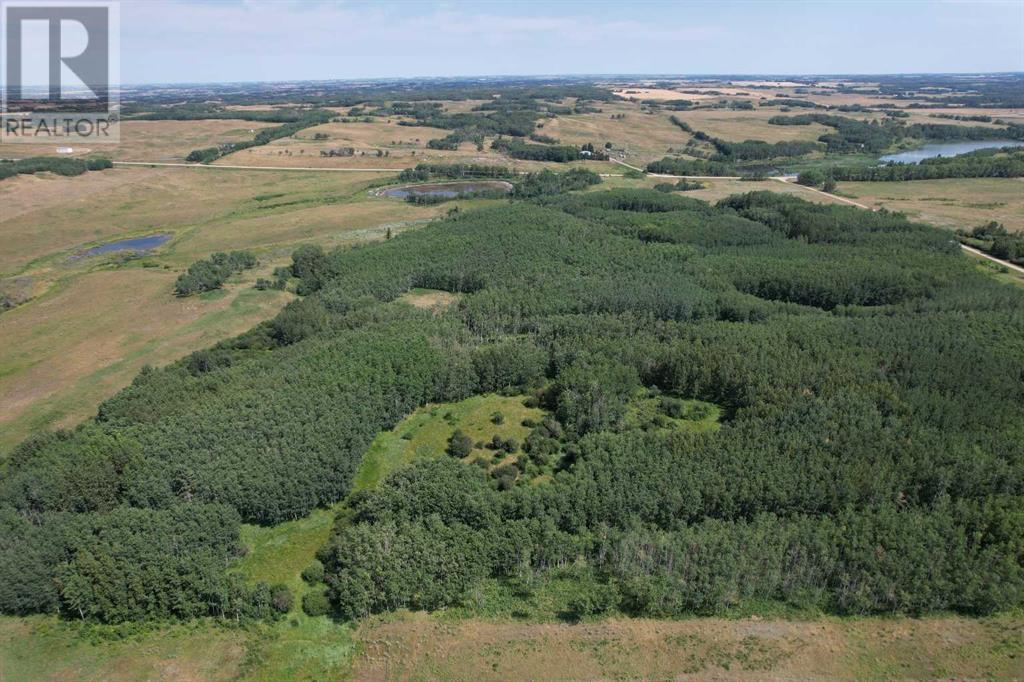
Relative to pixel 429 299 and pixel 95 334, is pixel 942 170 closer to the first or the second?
pixel 429 299

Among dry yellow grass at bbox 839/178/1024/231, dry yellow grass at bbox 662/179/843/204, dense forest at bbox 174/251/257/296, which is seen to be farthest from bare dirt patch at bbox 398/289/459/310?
dry yellow grass at bbox 839/178/1024/231

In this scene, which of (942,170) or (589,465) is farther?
(942,170)

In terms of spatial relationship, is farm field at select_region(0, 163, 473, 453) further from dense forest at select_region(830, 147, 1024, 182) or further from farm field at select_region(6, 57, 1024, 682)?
dense forest at select_region(830, 147, 1024, 182)

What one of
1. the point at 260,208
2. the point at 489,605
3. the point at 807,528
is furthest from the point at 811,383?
the point at 260,208

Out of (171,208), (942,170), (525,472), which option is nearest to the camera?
(525,472)

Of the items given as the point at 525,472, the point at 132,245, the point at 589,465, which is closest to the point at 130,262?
the point at 132,245

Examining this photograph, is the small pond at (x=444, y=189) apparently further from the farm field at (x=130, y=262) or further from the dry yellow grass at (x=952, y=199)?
the dry yellow grass at (x=952, y=199)

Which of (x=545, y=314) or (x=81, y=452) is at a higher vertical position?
(x=545, y=314)

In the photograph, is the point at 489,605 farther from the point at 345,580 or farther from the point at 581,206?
the point at 581,206
